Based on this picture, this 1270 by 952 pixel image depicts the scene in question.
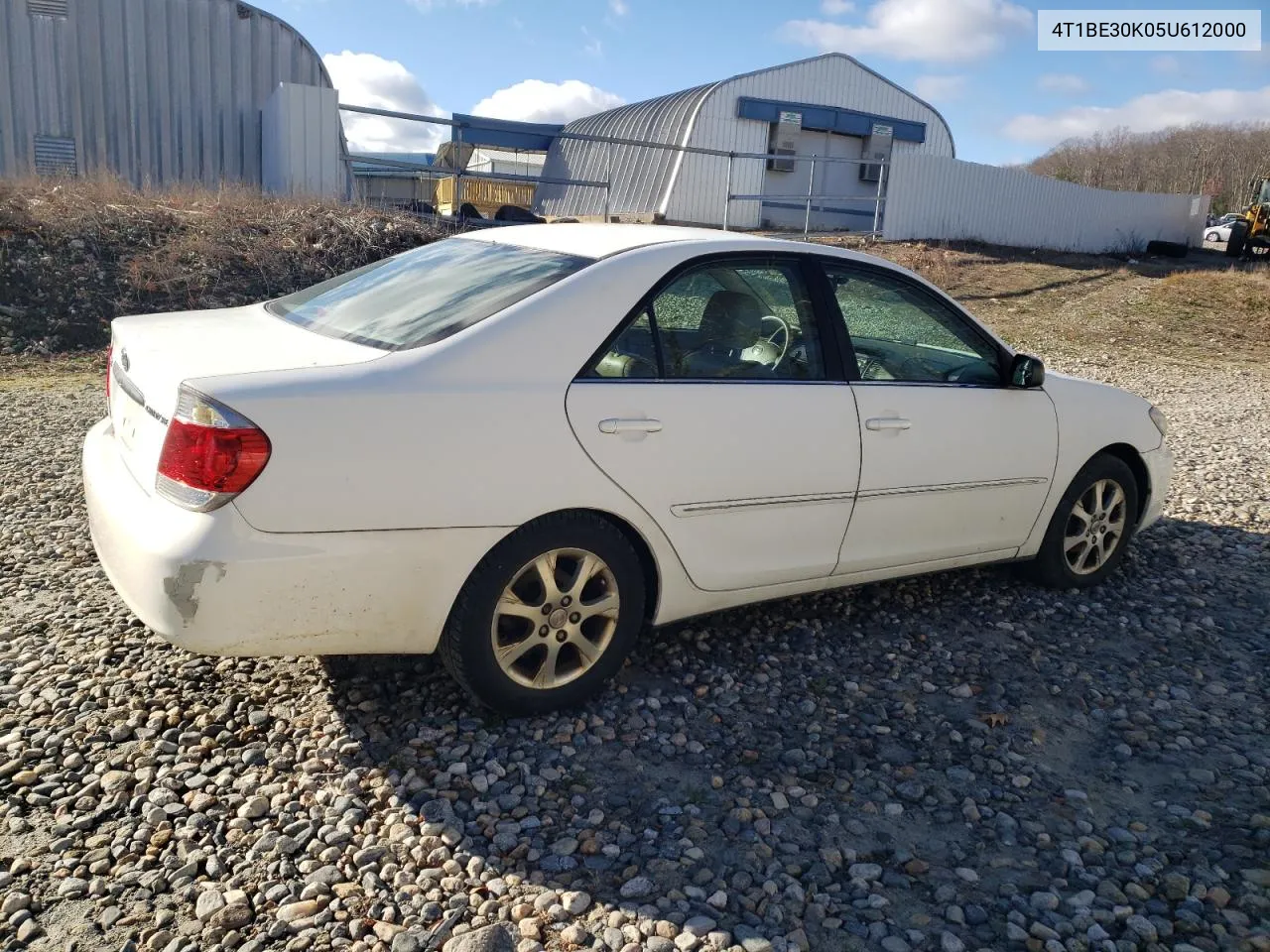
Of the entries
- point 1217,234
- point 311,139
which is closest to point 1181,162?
point 1217,234

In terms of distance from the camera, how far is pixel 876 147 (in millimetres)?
28062

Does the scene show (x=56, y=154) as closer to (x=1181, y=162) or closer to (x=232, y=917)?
(x=232, y=917)

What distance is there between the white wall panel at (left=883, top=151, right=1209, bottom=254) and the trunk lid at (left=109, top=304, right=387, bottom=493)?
60.3ft

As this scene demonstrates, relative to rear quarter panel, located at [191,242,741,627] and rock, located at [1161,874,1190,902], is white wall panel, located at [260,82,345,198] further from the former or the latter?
rock, located at [1161,874,1190,902]

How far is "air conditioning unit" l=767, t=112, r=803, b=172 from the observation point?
26.0 metres

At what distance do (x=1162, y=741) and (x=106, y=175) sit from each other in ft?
44.6

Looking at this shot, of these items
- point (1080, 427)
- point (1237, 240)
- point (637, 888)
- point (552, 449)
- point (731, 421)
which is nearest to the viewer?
point (637, 888)

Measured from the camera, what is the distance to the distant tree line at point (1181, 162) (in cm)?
6862

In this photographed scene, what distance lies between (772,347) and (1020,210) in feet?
72.1

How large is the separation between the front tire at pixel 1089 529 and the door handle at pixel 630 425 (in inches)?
93.6

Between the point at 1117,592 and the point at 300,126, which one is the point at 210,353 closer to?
the point at 1117,592

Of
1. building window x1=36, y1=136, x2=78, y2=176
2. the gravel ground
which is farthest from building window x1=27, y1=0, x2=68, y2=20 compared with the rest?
the gravel ground

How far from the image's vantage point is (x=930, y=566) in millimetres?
4438

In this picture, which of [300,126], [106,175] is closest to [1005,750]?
[106,175]
